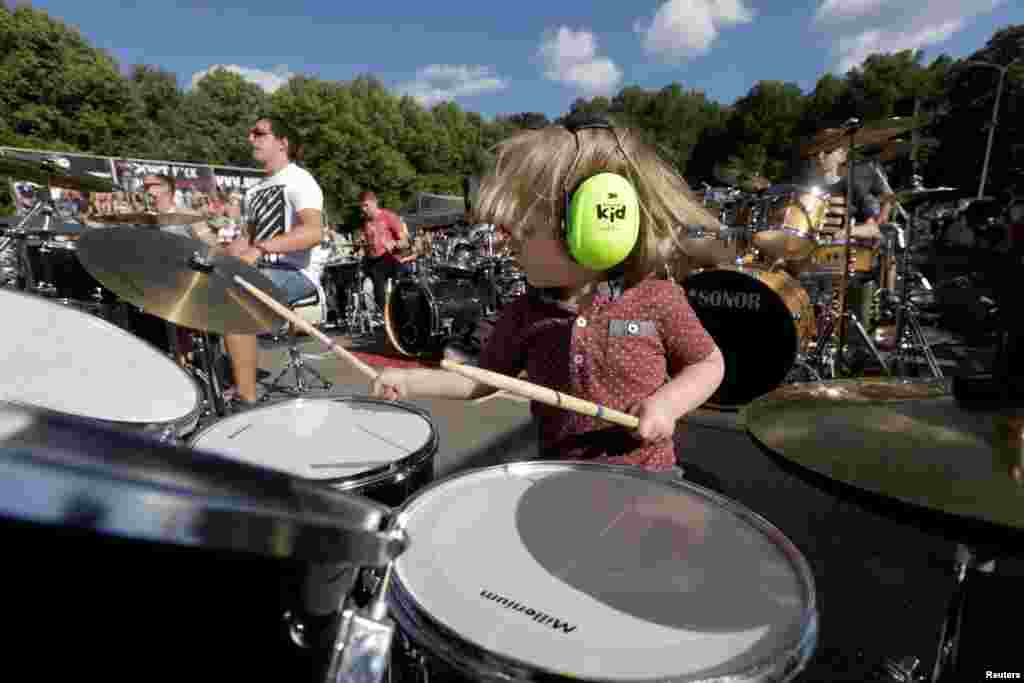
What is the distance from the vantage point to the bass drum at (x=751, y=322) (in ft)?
10.4

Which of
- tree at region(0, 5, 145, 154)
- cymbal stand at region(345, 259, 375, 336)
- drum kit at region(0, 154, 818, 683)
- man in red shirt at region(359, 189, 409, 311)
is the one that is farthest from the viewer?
tree at region(0, 5, 145, 154)

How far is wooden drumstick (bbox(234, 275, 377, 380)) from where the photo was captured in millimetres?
1365

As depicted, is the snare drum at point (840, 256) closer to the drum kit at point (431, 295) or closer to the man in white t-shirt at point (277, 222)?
the drum kit at point (431, 295)

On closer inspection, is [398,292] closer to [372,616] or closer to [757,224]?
[757,224]

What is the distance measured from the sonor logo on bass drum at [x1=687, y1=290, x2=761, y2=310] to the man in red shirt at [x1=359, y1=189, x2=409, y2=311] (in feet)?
15.6

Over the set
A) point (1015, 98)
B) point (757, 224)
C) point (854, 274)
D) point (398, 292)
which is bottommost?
point (398, 292)

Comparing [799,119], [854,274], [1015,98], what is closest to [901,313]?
[854,274]

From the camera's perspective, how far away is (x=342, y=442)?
1354 mm

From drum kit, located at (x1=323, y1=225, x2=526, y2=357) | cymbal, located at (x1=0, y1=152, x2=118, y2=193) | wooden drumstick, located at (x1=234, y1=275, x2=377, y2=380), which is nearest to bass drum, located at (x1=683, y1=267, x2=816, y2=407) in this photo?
drum kit, located at (x1=323, y1=225, x2=526, y2=357)

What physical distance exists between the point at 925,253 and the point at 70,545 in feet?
52.6

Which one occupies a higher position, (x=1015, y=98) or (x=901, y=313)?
(x=1015, y=98)

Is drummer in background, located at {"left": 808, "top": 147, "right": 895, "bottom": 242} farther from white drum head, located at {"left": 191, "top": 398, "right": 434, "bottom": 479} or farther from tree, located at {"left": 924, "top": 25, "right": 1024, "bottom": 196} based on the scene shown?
tree, located at {"left": 924, "top": 25, "right": 1024, "bottom": 196}

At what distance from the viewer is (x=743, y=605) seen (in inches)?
27.3

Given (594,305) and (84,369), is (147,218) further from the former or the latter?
(594,305)
